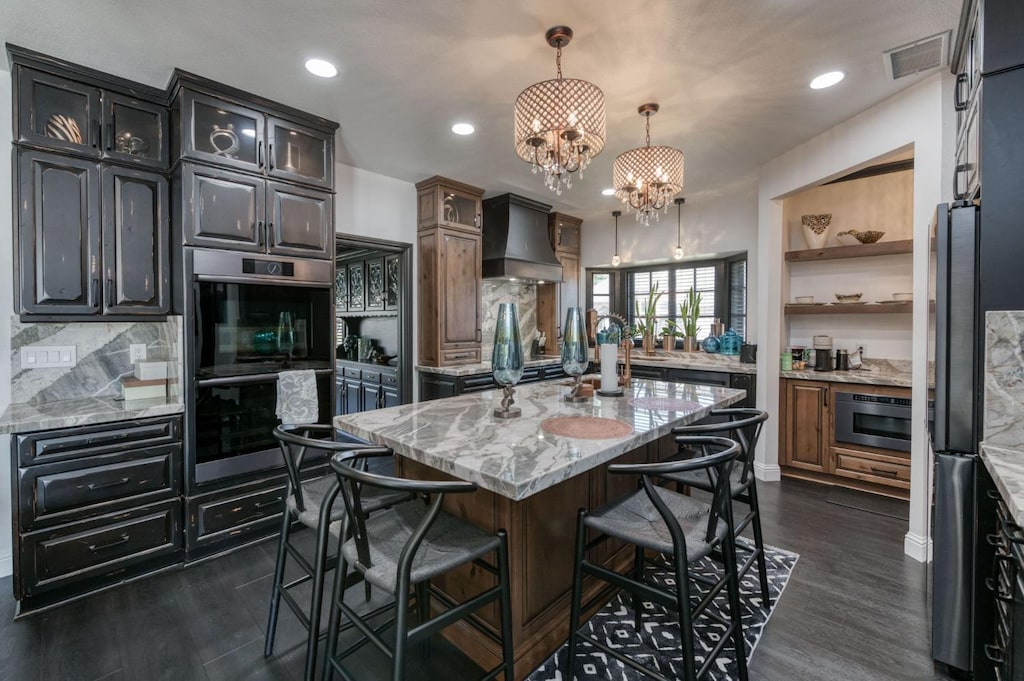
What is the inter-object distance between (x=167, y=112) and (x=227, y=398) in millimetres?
1716

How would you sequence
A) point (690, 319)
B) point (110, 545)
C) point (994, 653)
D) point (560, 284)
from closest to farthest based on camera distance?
1. point (994, 653)
2. point (110, 545)
3. point (690, 319)
4. point (560, 284)

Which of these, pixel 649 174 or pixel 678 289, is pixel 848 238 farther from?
pixel 649 174

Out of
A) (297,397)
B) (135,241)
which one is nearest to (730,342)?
(297,397)

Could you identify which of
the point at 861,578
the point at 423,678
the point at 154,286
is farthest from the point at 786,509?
→ the point at 154,286

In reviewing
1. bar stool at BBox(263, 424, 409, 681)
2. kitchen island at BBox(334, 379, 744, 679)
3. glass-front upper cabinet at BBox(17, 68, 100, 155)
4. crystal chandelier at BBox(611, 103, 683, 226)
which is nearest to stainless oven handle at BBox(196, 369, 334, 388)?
bar stool at BBox(263, 424, 409, 681)

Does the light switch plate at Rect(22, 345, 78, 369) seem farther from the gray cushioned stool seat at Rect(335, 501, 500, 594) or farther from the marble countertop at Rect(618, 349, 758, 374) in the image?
the marble countertop at Rect(618, 349, 758, 374)

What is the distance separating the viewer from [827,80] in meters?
2.56

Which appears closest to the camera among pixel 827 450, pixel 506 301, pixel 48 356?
pixel 48 356

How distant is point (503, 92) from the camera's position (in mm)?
2678

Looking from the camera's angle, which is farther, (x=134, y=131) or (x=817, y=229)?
(x=817, y=229)

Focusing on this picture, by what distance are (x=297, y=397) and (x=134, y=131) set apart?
175 centimetres

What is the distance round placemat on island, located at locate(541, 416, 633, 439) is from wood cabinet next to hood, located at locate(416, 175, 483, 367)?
2.58 meters

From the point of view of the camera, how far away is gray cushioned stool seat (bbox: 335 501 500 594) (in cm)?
127

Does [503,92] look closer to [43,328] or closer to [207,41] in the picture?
[207,41]
